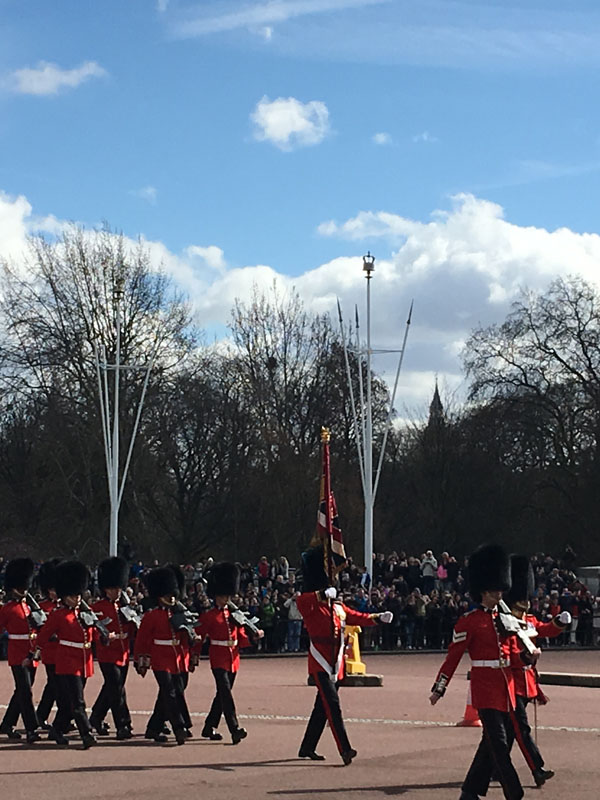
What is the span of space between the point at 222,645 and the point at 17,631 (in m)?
2.24

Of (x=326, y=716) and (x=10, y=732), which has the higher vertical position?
(x=326, y=716)

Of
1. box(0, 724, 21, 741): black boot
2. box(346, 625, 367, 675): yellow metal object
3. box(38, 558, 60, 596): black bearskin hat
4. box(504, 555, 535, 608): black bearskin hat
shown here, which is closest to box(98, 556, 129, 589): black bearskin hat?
box(38, 558, 60, 596): black bearskin hat

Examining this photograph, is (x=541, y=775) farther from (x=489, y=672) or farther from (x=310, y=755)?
(x=310, y=755)

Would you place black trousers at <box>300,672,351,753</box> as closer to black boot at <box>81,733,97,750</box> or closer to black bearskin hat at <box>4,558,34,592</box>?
black boot at <box>81,733,97,750</box>

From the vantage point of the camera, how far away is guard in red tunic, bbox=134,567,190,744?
43.1 ft

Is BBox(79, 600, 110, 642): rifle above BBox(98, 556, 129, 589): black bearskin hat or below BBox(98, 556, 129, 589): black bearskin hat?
below

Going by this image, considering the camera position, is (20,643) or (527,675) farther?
(20,643)

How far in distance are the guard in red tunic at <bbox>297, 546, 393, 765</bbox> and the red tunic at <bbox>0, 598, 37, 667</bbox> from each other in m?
3.08

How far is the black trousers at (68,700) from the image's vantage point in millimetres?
12930

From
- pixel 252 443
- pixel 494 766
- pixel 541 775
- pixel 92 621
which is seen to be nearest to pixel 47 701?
pixel 92 621

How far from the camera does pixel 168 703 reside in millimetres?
13141

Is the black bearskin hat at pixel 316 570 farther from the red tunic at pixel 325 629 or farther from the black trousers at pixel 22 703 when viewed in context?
the black trousers at pixel 22 703

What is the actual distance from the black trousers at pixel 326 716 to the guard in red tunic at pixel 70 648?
2.18m

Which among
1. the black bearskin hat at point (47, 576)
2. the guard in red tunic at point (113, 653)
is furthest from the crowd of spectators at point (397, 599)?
the guard in red tunic at point (113, 653)
